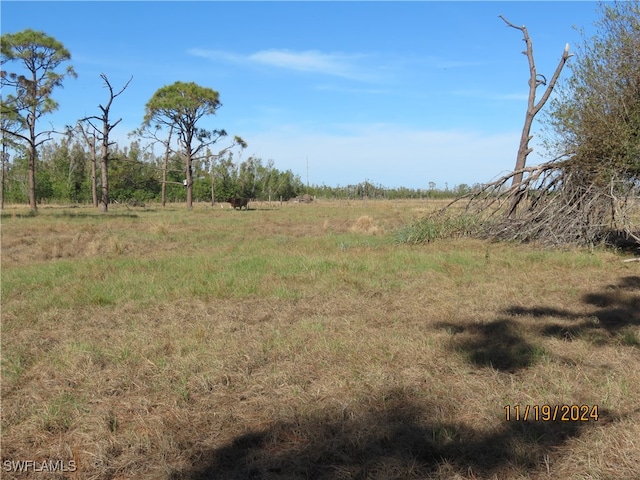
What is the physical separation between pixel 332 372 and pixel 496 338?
2050 millimetres

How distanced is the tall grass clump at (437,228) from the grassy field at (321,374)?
4.94m

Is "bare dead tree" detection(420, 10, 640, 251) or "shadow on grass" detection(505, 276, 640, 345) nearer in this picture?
"shadow on grass" detection(505, 276, 640, 345)

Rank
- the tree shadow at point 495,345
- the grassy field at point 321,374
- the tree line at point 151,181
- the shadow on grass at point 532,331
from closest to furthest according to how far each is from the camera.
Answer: the grassy field at point 321,374 < the tree shadow at point 495,345 < the shadow on grass at point 532,331 < the tree line at point 151,181

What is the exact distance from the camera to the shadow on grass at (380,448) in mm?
2752

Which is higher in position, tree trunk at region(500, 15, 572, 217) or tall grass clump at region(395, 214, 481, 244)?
tree trunk at region(500, 15, 572, 217)

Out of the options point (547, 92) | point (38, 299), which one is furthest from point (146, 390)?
point (547, 92)

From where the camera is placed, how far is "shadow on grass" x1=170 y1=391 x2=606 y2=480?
2752mm

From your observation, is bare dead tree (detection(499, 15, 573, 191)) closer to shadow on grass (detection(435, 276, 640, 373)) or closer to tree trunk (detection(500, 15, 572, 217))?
tree trunk (detection(500, 15, 572, 217))

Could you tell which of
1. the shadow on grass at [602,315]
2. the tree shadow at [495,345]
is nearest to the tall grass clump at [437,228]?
the shadow on grass at [602,315]

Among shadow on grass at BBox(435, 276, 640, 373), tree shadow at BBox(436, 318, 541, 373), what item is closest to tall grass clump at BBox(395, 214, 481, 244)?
shadow on grass at BBox(435, 276, 640, 373)

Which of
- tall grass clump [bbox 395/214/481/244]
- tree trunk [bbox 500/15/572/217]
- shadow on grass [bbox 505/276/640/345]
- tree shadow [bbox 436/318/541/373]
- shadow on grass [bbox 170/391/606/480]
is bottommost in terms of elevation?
shadow on grass [bbox 170/391/606/480]

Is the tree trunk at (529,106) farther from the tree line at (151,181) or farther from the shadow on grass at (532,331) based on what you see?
the tree line at (151,181)

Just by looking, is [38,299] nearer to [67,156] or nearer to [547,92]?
[547,92]
